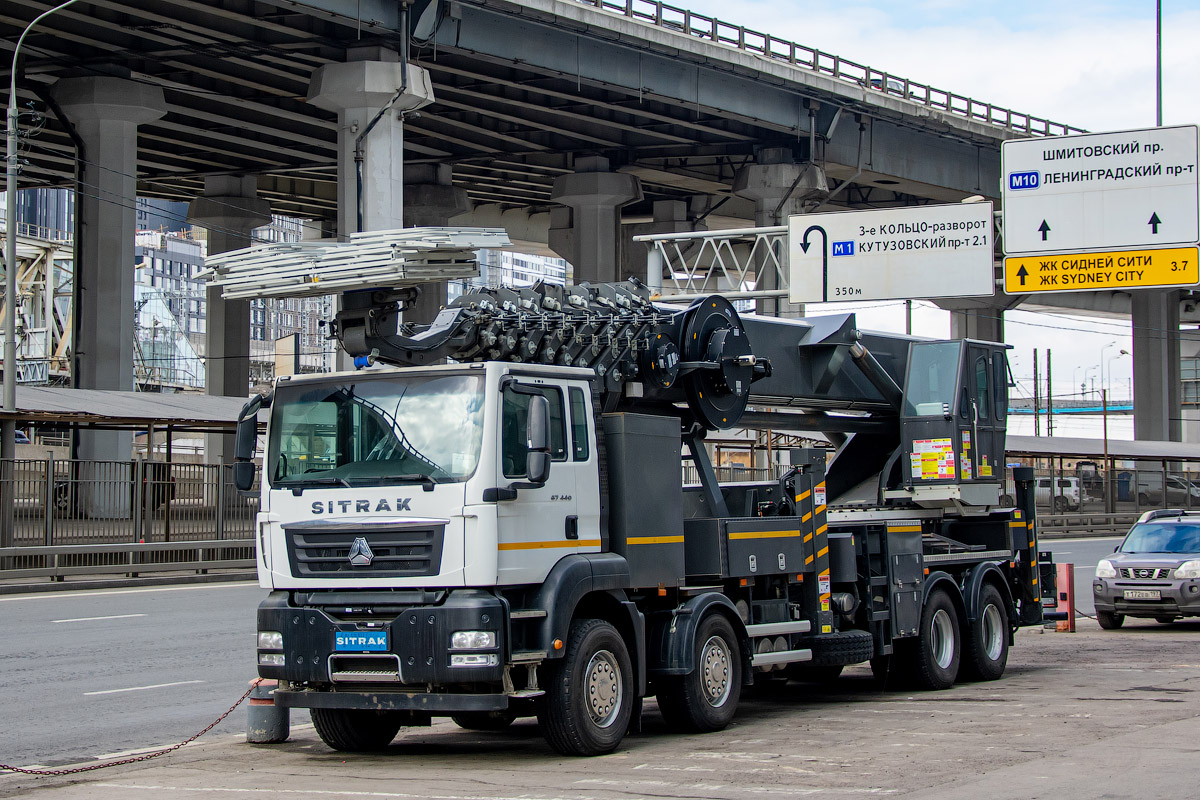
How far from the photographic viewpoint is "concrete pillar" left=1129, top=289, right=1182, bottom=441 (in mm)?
67188

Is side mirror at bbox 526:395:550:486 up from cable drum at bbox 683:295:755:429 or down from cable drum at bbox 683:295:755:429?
down

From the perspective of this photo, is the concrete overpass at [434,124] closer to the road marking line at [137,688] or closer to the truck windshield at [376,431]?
the road marking line at [137,688]

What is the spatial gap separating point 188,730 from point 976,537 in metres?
8.19

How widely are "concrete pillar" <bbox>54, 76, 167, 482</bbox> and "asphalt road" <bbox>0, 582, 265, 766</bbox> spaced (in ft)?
61.0

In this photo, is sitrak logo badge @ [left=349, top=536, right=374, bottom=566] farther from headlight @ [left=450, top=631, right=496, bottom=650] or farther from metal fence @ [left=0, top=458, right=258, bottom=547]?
metal fence @ [left=0, top=458, right=258, bottom=547]

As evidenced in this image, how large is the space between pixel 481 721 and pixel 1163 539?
43.1 ft

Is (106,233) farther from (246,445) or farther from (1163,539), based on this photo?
(246,445)

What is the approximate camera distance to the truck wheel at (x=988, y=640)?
14172mm

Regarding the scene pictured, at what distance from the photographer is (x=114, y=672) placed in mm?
14516

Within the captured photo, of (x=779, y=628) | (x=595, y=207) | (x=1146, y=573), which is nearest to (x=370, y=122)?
(x=595, y=207)

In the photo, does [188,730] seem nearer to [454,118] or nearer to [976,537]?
[976,537]

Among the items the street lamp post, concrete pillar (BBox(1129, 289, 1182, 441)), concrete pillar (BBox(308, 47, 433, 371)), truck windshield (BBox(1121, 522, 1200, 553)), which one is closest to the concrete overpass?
concrete pillar (BBox(308, 47, 433, 371))

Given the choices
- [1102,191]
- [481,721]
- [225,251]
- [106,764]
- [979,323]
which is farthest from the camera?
[979,323]

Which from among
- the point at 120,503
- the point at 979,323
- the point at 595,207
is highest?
the point at 595,207
